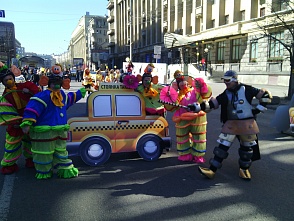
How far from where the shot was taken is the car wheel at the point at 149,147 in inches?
225

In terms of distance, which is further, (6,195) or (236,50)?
(236,50)

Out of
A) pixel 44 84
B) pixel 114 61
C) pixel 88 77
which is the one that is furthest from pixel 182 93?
pixel 114 61

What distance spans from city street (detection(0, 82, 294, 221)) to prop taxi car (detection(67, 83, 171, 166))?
28 centimetres

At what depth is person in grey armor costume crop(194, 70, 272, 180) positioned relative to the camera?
4613 mm

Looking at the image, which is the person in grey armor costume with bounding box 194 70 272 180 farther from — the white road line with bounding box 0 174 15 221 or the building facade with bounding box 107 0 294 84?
the building facade with bounding box 107 0 294 84

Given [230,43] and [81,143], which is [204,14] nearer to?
[230,43]

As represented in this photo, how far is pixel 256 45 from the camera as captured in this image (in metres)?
29.2

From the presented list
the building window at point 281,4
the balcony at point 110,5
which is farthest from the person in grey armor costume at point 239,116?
the balcony at point 110,5

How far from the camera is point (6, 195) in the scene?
411 cm

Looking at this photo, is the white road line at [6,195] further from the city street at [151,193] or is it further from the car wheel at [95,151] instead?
the car wheel at [95,151]

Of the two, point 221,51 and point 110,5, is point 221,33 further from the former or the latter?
point 110,5

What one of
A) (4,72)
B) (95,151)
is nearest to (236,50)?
(95,151)

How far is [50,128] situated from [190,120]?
8.30 ft

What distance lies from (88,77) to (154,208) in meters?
12.6
